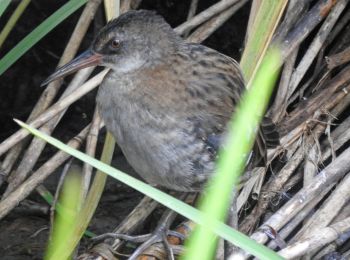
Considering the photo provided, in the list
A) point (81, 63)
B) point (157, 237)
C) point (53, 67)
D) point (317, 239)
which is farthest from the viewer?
point (53, 67)

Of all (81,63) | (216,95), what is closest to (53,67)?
(81,63)

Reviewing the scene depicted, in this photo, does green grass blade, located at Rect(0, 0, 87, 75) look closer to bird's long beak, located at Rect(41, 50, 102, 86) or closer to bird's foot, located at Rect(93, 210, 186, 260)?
bird's long beak, located at Rect(41, 50, 102, 86)

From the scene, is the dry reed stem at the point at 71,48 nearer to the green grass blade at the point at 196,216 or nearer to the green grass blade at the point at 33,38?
the green grass blade at the point at 33,38

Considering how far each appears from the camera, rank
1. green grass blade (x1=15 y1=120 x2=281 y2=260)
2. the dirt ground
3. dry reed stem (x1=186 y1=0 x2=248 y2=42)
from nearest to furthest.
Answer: green grass blade (x1=15 y1=120 x2=281 y2=260), dry reed stem (x1=186 y1=0 x2=248 y2=42), the dirt ground

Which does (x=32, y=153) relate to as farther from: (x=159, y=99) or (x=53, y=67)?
(x=53, y=67)

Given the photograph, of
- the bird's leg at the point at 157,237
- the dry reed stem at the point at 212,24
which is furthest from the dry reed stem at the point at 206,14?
the bird's leg at the point at 157,237

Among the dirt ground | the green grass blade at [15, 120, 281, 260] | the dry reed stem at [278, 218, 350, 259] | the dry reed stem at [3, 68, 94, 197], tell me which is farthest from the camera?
the dirt ground

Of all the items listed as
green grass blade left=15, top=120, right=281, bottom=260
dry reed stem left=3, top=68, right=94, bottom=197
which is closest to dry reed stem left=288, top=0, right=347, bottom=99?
dry reed stem left=3, top=68, right=94, bottom=197
